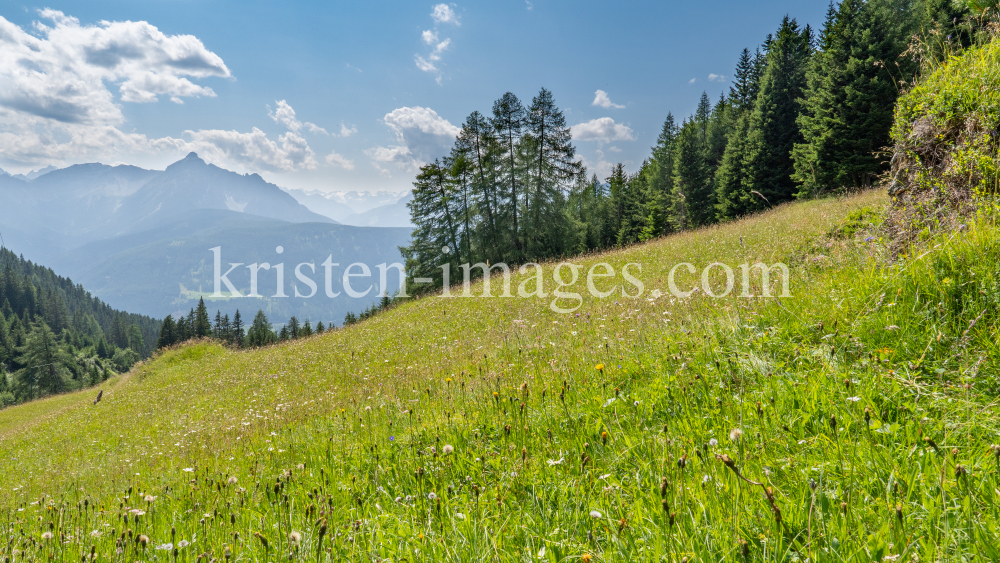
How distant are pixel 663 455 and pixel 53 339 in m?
138

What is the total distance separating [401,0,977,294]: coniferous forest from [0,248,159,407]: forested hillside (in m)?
88.1

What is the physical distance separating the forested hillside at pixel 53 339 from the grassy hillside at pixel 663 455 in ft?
355

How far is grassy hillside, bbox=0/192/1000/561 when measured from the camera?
167cm

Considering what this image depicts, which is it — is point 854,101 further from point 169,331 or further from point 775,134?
point 169,331

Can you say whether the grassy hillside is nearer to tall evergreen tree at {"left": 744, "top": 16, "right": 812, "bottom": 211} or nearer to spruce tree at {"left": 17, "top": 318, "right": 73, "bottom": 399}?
tall evergreen tree at {"left": 744, "top": 16, "right": 812, "bottom": 211}

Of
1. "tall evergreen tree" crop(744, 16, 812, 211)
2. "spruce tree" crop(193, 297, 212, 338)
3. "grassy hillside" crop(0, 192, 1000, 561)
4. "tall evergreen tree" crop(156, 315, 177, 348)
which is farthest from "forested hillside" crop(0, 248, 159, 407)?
"tall evergreen tree" crop(744, 16, 812, 211)

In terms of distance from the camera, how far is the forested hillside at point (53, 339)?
3307 inches

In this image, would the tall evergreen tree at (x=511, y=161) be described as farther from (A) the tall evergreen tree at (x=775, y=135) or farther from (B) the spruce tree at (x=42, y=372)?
(B) the spruce tree at (x=42, y=372)

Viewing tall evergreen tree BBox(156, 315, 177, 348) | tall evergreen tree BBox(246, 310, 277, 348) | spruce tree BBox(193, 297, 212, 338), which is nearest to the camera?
tall evergreen tree BBox(246, 310, 277, 348)

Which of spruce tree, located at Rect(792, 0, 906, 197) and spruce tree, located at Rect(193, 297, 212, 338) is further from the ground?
spruce tree, located at Rect(792, 0, 906, 197)

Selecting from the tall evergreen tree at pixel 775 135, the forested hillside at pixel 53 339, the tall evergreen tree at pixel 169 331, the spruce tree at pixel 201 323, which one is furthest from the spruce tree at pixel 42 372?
the tall evergreen tree at pixel 775 135

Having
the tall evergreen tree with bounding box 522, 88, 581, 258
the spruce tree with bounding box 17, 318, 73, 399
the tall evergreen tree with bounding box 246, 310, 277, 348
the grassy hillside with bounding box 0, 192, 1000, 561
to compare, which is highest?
the tall evergreen tree with bounding box 522, 88, 581, 258

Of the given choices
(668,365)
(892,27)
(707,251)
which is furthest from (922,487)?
(892,27)

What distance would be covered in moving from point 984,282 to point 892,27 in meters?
35.9
